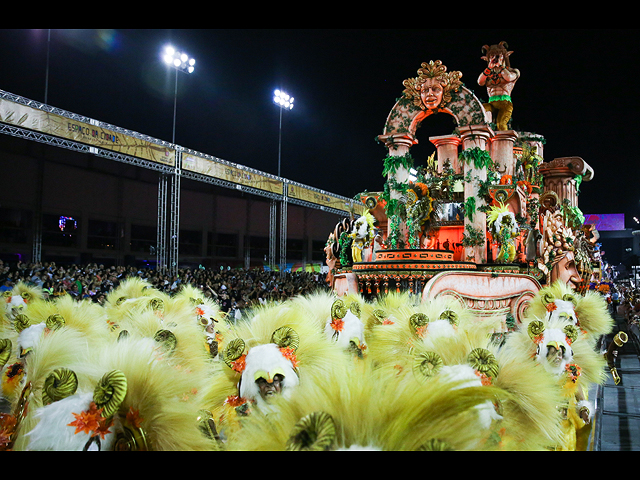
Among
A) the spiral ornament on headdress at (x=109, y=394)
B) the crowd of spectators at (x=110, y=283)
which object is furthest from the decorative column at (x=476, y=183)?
the spiral ornament on headdress at (x=109, y=394)

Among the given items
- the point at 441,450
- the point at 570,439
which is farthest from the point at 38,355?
the point at 570,439

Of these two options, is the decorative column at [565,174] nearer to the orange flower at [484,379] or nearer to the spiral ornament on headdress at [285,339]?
the orange flower at [484,379]

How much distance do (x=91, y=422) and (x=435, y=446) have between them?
151 centimetres

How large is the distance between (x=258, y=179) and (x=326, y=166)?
195 inches

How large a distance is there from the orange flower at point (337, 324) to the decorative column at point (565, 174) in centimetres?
1542

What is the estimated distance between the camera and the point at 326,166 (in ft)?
59.5

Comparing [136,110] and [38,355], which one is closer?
[38,355]

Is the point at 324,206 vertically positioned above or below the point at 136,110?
below

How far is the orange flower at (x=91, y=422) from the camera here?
2.13 m

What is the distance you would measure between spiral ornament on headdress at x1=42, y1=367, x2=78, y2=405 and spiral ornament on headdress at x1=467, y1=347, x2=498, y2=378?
6.57ft

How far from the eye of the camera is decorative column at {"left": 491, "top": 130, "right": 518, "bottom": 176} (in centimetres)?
1458

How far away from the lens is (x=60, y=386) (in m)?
2.27
